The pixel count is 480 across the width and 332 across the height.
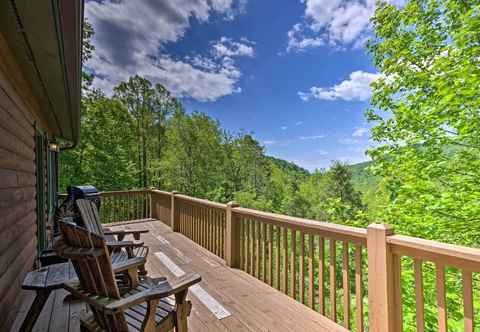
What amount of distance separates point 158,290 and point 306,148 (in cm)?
4051

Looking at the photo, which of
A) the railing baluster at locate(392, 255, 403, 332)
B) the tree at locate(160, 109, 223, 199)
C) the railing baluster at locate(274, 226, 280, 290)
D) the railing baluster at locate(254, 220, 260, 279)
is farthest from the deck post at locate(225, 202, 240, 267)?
the tree at locate(160, 109, 223, 199)

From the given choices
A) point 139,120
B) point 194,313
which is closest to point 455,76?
point 194,313

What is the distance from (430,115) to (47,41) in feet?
20.0

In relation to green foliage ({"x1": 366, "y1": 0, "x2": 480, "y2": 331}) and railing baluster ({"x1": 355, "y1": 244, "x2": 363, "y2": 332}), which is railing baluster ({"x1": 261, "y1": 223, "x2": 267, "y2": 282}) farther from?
green foliage ({"x1": 366, "y1": 0, "x2": 480, "y2": 331})

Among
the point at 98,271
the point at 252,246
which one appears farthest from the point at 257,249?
the point at 98,271

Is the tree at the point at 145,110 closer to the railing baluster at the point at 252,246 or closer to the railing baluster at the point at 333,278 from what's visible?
the railing baluster at the point at 252,246

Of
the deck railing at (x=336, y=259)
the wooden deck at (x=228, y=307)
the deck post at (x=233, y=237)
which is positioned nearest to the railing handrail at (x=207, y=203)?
the deck railing at (x=336, y=259)

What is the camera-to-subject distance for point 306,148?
132ft

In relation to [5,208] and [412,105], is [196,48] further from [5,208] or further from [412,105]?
[5,208]

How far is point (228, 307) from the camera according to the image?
261cm

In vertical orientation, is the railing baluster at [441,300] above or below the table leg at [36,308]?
above

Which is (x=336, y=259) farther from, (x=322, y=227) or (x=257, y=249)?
(x=257, y=249)

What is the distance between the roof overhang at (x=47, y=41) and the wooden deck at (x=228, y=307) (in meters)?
2.38

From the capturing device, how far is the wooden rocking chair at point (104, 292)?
1414 millimetres
